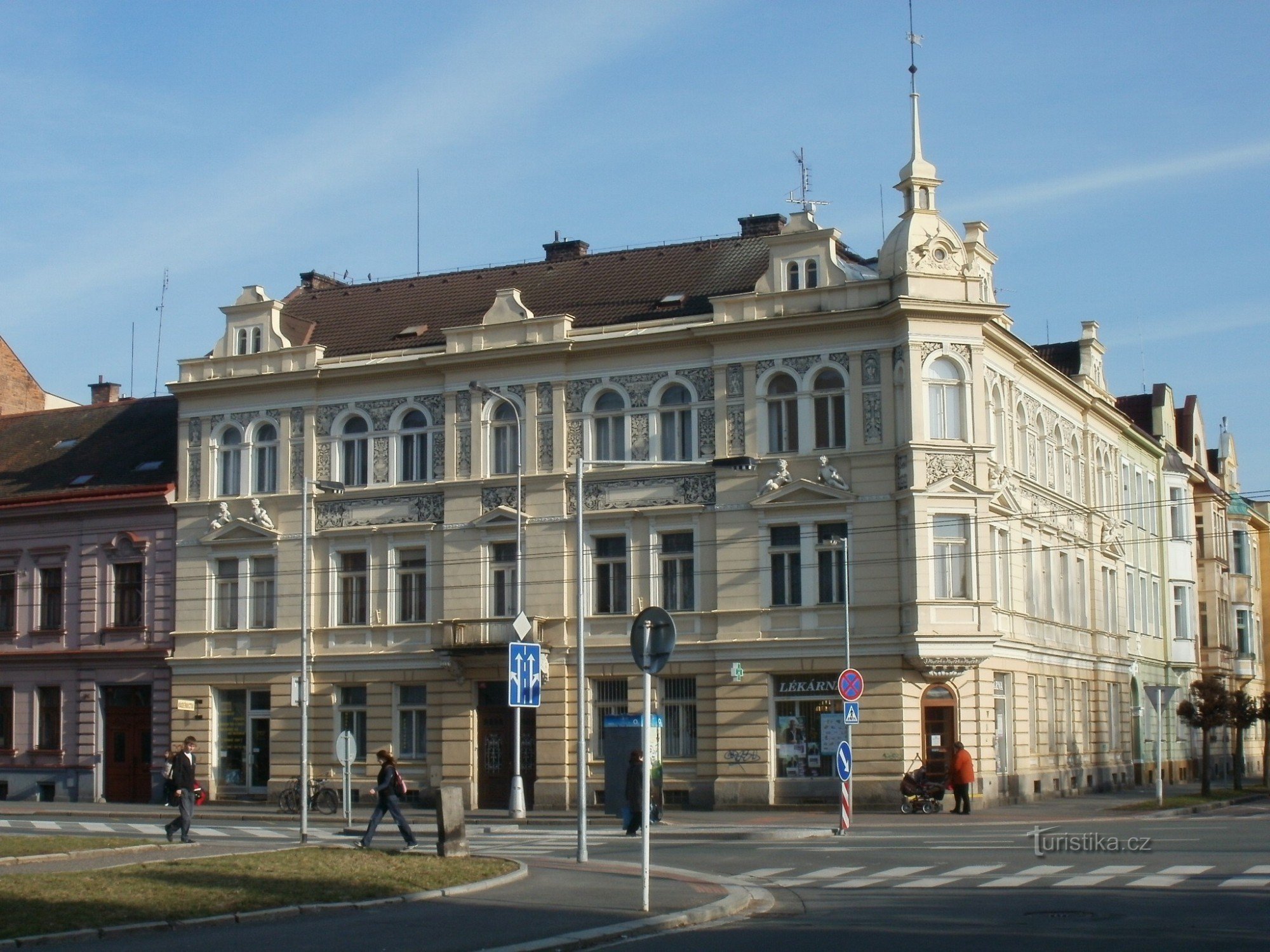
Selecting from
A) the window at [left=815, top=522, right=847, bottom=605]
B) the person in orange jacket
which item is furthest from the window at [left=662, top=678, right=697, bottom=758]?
the person in orange jacket

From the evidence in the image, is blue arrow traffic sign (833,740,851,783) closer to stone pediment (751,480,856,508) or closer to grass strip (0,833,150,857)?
stone pediment (751,480,856,508)

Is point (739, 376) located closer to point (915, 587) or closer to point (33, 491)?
point (915, 587)

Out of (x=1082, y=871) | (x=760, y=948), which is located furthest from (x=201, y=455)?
(x=760, y=948)

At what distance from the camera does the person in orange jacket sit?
37.7m

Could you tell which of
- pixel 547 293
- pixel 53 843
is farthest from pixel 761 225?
pixel 53 843

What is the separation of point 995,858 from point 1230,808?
788 inches

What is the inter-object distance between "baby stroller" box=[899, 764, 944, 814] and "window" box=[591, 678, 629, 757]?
26.7 feet

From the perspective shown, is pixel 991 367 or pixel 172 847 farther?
pixel 991 367

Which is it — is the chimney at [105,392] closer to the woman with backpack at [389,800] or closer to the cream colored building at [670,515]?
the cream colored building at [670,515]

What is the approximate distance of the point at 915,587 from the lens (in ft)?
130

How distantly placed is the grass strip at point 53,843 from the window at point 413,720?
16.8m

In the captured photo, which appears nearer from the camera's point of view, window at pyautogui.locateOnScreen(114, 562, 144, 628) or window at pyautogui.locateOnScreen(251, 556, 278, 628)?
window at pyautogui.locateOnScreen(251, 556, 278, 628)

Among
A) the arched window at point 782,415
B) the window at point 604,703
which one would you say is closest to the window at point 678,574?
the window at point 604,703

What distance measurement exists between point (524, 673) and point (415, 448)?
56.2 feet
